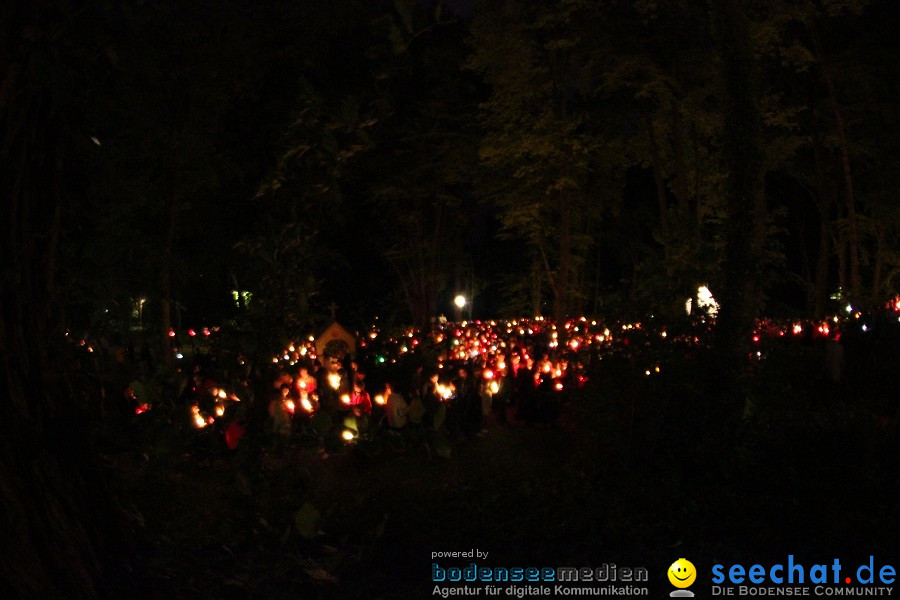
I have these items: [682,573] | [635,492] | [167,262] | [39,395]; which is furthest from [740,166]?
[167,262]

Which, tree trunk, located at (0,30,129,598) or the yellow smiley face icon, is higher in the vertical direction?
tree trunk, located at (0,30,129,598)

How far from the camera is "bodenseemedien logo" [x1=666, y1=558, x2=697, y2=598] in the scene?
6.23m

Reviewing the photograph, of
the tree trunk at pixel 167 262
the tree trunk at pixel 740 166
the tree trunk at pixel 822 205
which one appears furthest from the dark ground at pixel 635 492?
the tree trunk at pixel 822 205

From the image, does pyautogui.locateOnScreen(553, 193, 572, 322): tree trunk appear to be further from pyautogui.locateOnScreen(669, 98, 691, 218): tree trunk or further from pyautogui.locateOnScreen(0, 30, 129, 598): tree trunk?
pyautogui.locateOnScreen(0, 30, 129, 598): tree trunk

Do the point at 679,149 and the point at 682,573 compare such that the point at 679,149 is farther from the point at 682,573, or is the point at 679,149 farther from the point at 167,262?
the point at 682,573

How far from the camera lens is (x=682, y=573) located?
6570 millimetres

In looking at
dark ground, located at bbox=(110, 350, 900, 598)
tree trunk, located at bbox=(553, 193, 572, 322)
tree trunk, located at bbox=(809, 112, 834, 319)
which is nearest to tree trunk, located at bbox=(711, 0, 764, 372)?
dark ground, located at bbox=(110, 350, 900, 598)

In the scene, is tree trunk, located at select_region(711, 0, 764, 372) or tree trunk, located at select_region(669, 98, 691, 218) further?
tree trunk, located at select_region(669, 98, 691, 218)

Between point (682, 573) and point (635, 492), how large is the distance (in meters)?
2.31

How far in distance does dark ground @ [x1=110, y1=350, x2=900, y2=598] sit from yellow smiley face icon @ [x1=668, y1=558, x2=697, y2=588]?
0.08m

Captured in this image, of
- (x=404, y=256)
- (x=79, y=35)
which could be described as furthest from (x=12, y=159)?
(x=404, y=256)

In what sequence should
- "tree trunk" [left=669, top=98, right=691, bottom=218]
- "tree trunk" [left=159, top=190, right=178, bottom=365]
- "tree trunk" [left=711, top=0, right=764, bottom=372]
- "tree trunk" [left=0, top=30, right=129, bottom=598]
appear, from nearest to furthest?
1. "tree trunk" [left=0, top=30, right=129, bottom=598]
2. "tree trunk" [left=711, top=0, right=764, bottom=372]
3. "tree trunk" [left=159, top=190, right=178, bottom=365]
4. "tree trunk" [left=669, top=98, right=691, bottom=218]

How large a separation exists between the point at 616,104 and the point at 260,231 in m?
25.9

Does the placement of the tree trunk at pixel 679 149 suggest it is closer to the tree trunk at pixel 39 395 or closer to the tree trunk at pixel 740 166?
the tree trunk at pixel 740 166
